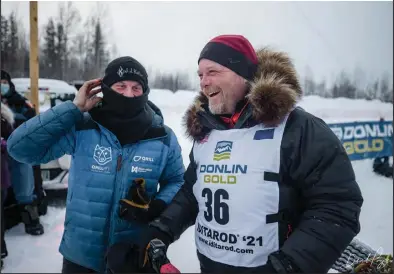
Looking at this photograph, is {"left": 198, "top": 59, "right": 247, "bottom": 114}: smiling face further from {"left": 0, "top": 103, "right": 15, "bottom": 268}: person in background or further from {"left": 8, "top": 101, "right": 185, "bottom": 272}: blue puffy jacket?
{"left": 0, "top": 103, "right": 15, "bottom": 268}: person in background

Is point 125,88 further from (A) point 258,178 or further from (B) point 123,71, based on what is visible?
(A) point 258,178

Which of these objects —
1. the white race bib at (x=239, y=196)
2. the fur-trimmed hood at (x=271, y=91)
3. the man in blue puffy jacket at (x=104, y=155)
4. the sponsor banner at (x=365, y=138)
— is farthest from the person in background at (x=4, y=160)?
the sponsor banner at (x=365, y=138)

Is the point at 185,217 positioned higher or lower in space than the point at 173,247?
higher

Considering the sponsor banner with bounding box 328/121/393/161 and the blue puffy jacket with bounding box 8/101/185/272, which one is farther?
the sponsor banner with bounding box 328/121/393/161

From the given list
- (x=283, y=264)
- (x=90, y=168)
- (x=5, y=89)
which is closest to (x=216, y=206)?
(x=283, y=264)

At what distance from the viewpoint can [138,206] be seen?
1.58 metres

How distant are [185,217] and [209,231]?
7.0 inches

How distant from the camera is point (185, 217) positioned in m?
1.50

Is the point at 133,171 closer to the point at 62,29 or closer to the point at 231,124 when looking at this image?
the point at 231,124

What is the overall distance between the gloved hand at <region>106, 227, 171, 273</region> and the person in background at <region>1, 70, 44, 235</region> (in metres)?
2.57

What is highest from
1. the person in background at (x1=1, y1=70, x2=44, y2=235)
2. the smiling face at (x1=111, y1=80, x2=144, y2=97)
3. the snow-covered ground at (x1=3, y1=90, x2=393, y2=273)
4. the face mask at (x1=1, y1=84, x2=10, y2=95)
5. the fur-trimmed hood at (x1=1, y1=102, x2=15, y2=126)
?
the smiling face at (x1=111, y1=80, x2=144, y2=97)

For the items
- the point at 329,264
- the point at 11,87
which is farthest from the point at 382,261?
the point at 11,87

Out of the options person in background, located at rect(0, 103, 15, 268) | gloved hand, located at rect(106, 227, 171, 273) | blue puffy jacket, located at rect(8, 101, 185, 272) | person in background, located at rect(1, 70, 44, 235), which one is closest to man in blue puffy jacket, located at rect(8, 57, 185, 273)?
blue puffy jacket, located at rect(8, 101, 185, 272)

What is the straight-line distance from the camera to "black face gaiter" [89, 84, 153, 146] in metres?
1.68
